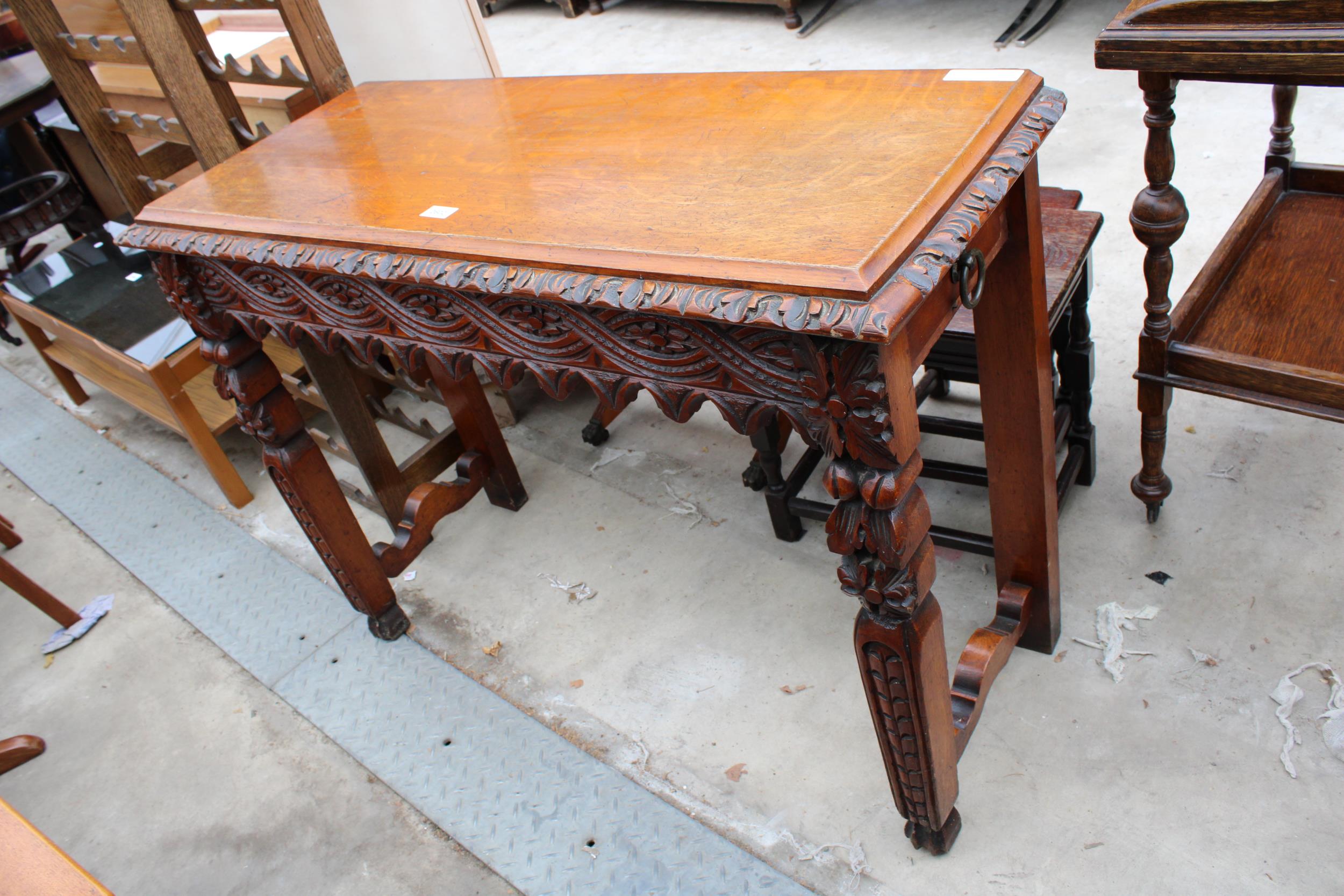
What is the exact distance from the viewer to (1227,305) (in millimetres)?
1745

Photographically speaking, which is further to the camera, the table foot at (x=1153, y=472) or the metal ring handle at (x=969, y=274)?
the table foot at (x=1153, y=472)

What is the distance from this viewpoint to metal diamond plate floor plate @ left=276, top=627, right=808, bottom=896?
167 cm

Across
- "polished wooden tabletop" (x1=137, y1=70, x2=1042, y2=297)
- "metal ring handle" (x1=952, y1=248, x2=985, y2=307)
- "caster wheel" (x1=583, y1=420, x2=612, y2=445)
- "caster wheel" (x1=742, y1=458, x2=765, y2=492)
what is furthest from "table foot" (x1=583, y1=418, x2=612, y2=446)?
"metal ring handle" (x1=952, y1=248, x2=985, y2=307)

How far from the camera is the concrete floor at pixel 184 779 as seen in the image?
1.85m

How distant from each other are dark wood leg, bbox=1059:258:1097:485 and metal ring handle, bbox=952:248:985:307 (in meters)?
0.77

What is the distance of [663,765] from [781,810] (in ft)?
0.82

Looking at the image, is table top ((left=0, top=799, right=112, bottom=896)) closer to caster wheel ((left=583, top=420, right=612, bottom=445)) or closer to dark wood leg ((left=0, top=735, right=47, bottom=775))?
dark wood leg ((left=0, top=735, right=47, bottom=775))

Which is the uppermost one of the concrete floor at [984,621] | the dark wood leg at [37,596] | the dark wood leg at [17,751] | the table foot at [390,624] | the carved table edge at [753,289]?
the carved table edge at [753,289]

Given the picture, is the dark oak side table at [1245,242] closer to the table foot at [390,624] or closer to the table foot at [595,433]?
the table foot at [595,433]

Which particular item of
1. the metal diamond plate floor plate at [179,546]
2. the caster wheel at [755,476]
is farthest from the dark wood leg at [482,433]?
the caster wheel at [755,476]

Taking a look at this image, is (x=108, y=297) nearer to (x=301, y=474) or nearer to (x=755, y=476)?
(x=301, y=474)

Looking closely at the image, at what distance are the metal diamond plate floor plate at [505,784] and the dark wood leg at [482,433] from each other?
46 centimetres

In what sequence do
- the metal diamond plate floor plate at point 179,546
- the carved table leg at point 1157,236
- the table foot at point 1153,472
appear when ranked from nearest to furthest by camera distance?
the carved table leg at point 1157,236, the table foot at point 1153,472, the metal diamond plate floor plate at point 179,546

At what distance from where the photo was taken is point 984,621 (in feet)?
6.34
